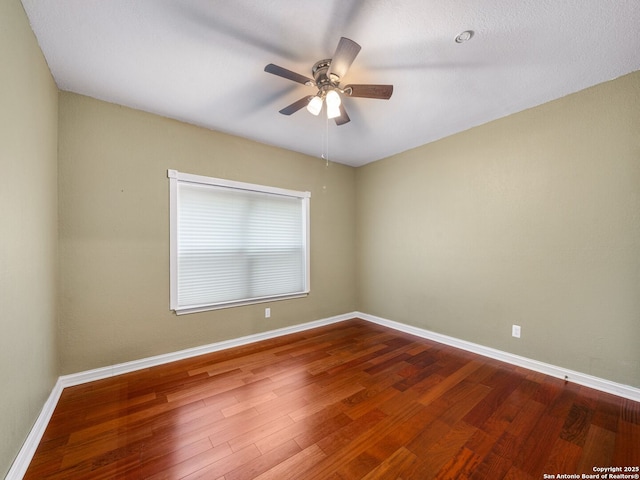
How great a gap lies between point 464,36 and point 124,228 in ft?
10.5

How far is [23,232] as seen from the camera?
5.03 ft

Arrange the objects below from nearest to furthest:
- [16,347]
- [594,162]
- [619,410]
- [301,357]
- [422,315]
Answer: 1. [16,347]
2. [619,410]
3. [594,162]
4. [301,357]
5. [422,315]

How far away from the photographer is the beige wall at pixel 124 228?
2.33 meters

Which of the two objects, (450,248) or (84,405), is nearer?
(84,405)

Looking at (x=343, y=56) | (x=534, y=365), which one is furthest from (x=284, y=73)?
(x=534, y=365)

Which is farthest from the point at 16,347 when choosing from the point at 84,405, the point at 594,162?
the point at 594,162

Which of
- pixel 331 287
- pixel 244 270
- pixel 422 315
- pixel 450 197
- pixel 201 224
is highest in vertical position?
pixel 450 197

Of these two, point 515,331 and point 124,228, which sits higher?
point 124,228

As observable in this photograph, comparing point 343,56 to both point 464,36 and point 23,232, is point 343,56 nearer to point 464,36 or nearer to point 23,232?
point 464,36

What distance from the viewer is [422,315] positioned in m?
3.53

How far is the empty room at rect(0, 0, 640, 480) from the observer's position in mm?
1521

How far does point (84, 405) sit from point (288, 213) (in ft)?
9.05

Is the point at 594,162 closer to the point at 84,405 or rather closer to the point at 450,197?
the point at 450,197

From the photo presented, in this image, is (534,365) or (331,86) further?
(534,365)
